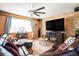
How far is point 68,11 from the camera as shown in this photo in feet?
8.00

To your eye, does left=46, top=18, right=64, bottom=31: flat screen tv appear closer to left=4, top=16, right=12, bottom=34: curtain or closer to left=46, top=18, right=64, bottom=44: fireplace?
left=46, top=18, right=64, bottom=44: fireplace

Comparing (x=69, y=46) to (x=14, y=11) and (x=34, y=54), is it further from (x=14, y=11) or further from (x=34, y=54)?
(x=14, y=11)

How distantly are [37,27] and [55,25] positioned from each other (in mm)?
300

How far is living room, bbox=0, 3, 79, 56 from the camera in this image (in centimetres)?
245

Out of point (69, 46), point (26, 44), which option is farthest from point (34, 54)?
point (69, 46)

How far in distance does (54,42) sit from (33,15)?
56 cm

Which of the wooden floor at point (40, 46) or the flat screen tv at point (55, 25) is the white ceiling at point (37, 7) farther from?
the wooden floor at point (40, 46)

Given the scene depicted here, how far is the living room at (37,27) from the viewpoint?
2449 mm

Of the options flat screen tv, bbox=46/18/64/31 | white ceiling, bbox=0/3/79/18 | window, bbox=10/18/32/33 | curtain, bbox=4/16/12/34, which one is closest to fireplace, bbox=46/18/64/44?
flat screen tv, bbox=46/18/64/31

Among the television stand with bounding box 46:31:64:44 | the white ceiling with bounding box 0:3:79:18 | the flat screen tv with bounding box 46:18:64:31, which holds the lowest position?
the television stand with bounding box 46:31:64:44

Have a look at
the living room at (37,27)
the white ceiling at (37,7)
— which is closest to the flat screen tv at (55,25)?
the living room at (37,27)

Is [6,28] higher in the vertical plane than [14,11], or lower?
lower

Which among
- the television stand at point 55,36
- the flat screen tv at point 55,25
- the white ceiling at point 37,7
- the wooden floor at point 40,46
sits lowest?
the wooden floor at point 40,46

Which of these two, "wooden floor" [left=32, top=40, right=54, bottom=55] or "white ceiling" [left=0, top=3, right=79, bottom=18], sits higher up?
"white ceiling" [left=0, top=3, right=79, bottom=18]
